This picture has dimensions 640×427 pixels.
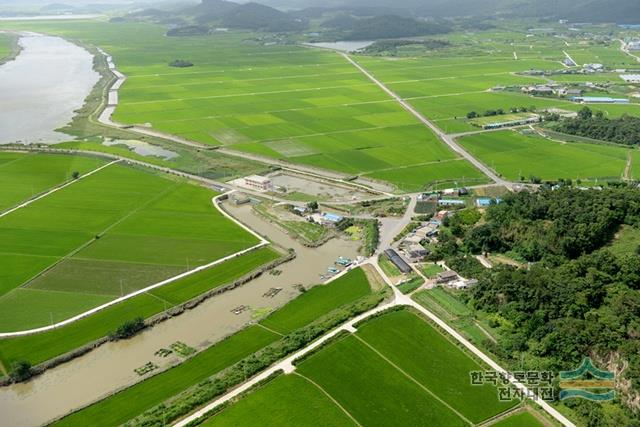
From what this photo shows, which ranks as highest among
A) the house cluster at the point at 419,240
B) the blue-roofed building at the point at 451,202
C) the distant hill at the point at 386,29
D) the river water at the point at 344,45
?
the distant hill at the point at 386,29

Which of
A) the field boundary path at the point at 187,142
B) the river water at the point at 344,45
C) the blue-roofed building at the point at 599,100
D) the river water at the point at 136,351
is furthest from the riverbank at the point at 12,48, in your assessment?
the river water at the point at 136,351

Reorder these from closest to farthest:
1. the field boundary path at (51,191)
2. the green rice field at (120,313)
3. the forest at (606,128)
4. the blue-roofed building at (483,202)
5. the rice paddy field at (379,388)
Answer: the rice paddy field at (379,388)
the green rice field at (120,313)
the field boundary path at (51,191)
the blue-roofed building at (483,202)
the forest at (606,128)

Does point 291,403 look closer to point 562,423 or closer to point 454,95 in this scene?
point 562,423

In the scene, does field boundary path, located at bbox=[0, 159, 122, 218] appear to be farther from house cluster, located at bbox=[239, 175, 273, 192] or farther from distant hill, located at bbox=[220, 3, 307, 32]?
distant hill, located at bbox=[220, 3, 307, 32]

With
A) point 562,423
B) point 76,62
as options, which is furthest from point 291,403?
point 76,62

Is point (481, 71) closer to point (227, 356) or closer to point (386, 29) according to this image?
point (386, 29)

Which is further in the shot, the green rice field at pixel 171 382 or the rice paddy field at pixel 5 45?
the rice paddy field at pixel 5 45

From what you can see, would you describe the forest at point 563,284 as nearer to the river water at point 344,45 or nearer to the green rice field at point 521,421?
the green rice field at point 521,421
